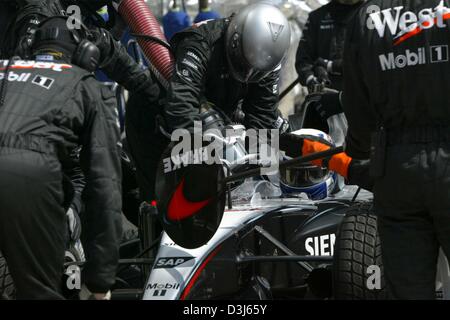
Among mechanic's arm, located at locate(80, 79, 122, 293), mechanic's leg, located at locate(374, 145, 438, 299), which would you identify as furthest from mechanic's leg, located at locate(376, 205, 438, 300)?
mechanic's arm, located at locate(80, 79, 122, 293)

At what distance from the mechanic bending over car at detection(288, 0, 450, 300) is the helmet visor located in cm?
180

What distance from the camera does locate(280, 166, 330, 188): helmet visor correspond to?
598 cm

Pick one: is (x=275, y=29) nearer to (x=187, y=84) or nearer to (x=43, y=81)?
(x=187, y=84)

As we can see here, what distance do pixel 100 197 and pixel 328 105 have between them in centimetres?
267

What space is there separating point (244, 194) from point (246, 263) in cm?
65

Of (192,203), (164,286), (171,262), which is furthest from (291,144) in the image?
(164,286)

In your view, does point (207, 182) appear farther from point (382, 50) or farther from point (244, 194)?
point (382, 50)

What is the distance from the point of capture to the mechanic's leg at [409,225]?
4000 millimetres

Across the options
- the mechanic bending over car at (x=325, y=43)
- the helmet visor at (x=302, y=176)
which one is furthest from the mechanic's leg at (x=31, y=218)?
the mechanic bending over car at (x=325, y=43)

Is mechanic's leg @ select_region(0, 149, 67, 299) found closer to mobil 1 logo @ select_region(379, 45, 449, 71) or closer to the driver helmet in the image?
mobil 1 logo @ select_region(379, 45, 449, 71)

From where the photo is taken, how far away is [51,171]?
4203 mm
